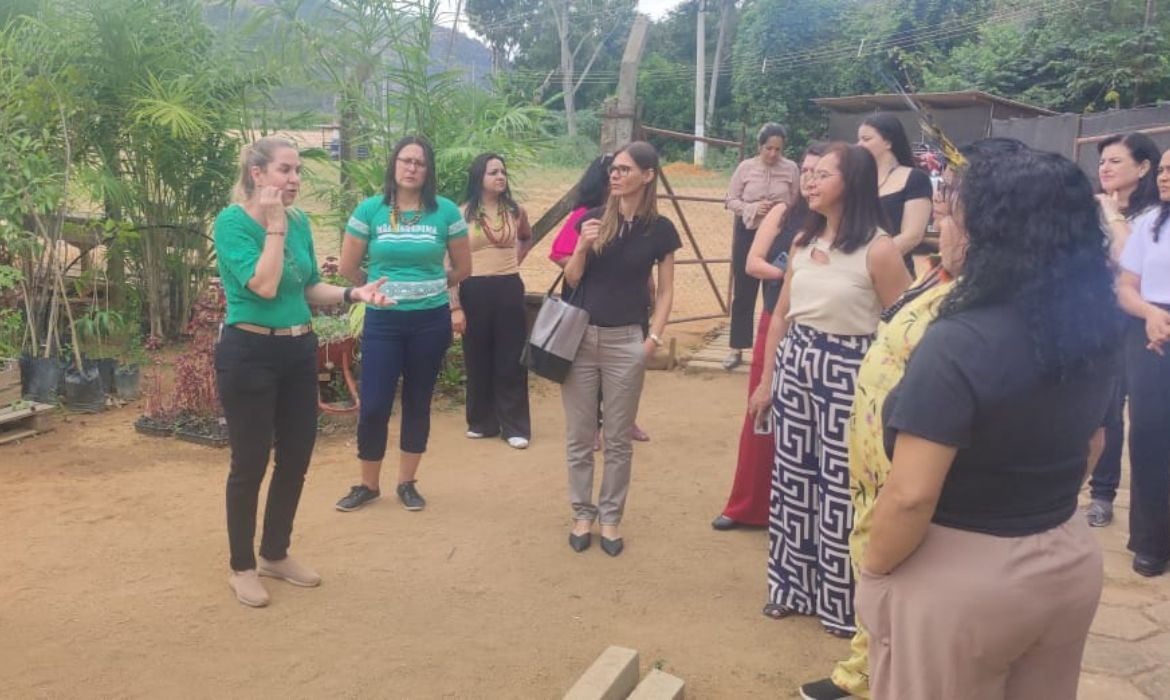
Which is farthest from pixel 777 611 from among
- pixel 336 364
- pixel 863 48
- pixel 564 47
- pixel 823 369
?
pixel 564 47

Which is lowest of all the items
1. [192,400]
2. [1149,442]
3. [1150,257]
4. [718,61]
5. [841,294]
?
[192,400]

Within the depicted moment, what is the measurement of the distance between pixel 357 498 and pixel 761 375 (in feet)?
6.69

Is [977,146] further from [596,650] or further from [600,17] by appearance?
[600,17]

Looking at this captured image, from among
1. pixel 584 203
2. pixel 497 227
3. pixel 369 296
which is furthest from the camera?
pixel 497 227

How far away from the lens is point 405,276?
4473 mm

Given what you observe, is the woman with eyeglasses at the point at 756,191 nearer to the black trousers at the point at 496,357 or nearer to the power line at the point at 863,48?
the black trousers at the point at 496,357

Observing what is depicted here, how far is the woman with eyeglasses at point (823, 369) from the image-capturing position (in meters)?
3.26

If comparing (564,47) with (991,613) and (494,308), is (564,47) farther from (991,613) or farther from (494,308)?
(991,613)

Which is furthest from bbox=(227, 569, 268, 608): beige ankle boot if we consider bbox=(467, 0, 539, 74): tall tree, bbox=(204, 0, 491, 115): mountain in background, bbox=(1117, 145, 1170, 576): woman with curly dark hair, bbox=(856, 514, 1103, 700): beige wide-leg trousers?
bbox=(467, 0, 539, 74): tall tree

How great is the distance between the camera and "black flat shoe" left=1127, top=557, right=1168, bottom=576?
409cm

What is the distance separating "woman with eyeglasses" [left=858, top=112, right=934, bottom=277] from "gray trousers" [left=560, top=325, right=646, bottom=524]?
1132 mm

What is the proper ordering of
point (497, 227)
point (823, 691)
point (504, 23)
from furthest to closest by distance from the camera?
point (504, 23), point (497, 227), point (823, 691)

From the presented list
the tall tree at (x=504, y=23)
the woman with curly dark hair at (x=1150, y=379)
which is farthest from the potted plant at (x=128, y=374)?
the tall tree at (x=504, y=23)

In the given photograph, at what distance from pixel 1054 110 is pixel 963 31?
6.36 m
